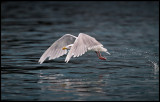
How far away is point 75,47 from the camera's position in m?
13.7

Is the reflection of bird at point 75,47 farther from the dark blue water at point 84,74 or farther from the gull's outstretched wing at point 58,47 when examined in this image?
the dark blue water at point 84,74

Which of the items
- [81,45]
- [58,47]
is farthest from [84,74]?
[58,47]

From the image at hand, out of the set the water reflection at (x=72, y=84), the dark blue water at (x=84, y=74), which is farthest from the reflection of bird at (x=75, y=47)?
the water reflection at (x=72, y=84)

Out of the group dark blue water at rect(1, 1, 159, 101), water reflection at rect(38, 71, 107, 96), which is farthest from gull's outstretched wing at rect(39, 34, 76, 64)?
water reflection at rect(38, 71, 107, 96)

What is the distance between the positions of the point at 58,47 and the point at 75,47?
214cm

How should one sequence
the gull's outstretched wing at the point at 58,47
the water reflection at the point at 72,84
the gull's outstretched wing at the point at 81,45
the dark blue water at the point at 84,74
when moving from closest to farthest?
the dark blue water at the point at 84,74, the water reflection at the point at 72,84, the gull's outstretched wing at the point at 81,45, the gull's outstretched wing at the point at 58,47

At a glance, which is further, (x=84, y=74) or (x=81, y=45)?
(x=84, y=74)

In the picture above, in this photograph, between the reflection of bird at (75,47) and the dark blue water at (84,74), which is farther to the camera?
the reflection of bird at (75,47)

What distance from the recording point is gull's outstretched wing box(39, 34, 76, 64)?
50.7 feet

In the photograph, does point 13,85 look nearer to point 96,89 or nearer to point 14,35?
point 96,89

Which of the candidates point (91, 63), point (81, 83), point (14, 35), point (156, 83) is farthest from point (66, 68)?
point (14, 35)

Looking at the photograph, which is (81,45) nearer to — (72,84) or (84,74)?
Answer: (84,74)

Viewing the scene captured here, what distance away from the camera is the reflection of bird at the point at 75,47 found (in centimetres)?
1354

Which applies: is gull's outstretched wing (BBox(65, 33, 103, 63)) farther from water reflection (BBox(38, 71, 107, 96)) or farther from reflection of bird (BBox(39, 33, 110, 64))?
water reflection (BBox(38, 71, 107, 96))
